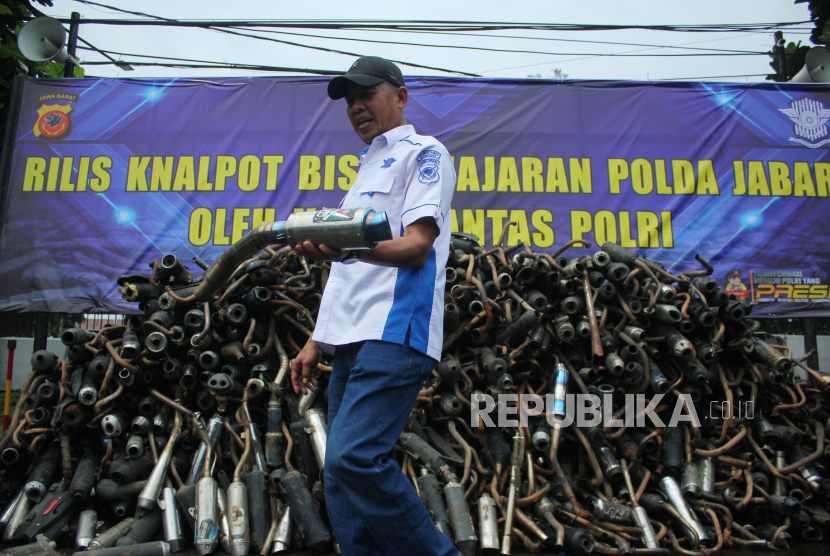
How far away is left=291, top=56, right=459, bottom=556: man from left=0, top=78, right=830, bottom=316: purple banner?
8.96 feet

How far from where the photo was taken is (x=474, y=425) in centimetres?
284

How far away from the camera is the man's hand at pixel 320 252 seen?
4.59 feet

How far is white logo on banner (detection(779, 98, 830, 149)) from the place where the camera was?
15.3 feet

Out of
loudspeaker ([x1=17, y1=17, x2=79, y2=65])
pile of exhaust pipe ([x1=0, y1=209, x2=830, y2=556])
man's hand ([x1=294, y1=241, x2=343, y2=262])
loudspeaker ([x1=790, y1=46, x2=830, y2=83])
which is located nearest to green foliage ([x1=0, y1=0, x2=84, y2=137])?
loudspeaker ([x1=17, y1=17, x2=79, y2=65])

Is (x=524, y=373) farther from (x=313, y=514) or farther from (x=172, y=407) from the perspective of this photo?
(x=172, y=407)

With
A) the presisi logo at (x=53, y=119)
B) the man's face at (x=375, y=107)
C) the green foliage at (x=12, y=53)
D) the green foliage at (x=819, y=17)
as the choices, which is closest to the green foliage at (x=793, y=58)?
the green foliage at (x=819, y=17)

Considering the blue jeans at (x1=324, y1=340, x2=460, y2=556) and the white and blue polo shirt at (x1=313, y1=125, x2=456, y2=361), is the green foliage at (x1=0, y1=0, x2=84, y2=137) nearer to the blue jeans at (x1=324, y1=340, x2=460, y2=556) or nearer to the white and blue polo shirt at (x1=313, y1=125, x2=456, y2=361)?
the white and blue polo shirt at (x1=313, y1=125, x2=456, y2=361)

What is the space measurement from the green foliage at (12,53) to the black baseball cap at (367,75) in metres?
4.42

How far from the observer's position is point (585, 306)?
314 cm

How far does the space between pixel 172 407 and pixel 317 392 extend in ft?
2.57

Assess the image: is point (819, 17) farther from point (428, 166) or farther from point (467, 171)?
point (428, 166)

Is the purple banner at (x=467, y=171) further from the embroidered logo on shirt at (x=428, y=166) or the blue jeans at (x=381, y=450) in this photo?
the blue jeans at (x=381, y=450)

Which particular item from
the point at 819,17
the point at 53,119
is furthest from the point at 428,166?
the point at 819,17

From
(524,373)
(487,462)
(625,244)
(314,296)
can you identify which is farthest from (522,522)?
(625,244)
